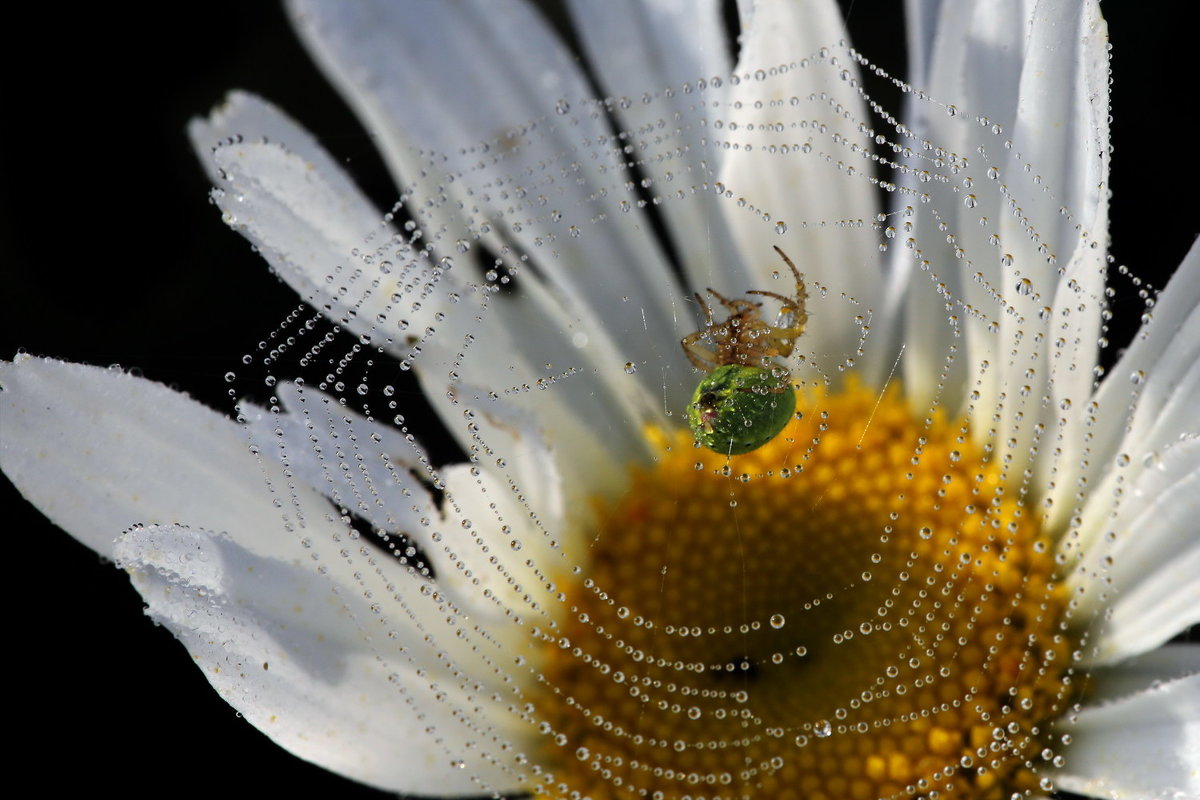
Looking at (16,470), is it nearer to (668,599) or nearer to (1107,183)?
(668,599)

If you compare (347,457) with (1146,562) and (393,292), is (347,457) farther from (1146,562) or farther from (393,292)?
(1146,562)

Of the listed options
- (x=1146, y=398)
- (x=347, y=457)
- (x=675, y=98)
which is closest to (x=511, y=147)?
(x=675, y=98)

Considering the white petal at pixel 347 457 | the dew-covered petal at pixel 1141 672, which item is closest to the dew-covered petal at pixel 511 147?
the white petal at pixel 347 457

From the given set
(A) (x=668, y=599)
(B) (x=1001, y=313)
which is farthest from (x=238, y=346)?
(B) (x=1001, y=313)

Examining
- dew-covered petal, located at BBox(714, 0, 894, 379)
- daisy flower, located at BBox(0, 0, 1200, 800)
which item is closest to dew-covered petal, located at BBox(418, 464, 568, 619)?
daisy flower, located at BBox(0, 0, 1200, 800)

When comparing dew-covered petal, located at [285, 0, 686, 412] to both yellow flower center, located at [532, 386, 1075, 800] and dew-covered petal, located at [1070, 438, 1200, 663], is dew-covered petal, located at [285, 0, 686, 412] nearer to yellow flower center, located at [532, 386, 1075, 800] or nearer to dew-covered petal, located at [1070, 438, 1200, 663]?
yellow flower center, located at [532, 386, 1075, 800]

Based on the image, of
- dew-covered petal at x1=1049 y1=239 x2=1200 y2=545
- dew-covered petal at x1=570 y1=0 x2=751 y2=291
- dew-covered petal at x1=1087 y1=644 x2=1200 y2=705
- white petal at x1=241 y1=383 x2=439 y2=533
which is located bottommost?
white petal at x1=241 y1=383 x2=439 y2=533

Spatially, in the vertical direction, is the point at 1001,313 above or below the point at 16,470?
above
